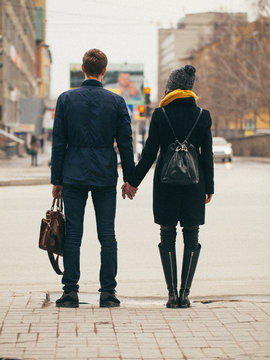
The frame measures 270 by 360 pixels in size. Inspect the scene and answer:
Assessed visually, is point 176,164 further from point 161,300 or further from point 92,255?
point 92,255

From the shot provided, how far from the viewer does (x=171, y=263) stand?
5973 millimetres

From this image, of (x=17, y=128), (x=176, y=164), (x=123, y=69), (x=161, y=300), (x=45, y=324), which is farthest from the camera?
(x=17, y=128)

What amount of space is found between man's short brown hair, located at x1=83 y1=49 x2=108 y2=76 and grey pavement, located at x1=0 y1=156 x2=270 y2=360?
1.68 meters

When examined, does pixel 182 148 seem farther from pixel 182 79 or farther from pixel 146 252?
pixel 146 252

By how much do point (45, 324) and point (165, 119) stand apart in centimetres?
172

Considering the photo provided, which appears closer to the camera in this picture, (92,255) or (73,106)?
(73,106)

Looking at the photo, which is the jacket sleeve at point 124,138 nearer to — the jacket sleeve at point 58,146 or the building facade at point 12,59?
the jacket sleeve at point 58,146

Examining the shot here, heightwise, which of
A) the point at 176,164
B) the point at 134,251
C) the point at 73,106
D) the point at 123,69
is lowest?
the point at 134,251

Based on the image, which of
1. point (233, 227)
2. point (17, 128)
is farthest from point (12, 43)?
point (233, 227)

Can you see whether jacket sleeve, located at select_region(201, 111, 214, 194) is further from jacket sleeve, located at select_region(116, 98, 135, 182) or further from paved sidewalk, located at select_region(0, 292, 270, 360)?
paved sidewalk, located at select_region(0, 292, 270, 360)

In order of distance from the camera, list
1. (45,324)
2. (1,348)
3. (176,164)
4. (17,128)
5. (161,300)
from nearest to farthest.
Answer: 1. (1,348)
2. (45,324)
3. (176,164)
4. (161,300)
5. (17,128)

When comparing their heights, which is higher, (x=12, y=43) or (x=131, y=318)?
(x=12, y=43)

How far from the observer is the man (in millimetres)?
5758

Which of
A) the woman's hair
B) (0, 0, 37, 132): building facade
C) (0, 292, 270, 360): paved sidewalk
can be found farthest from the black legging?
(0, 0, 37, 132): building facade
